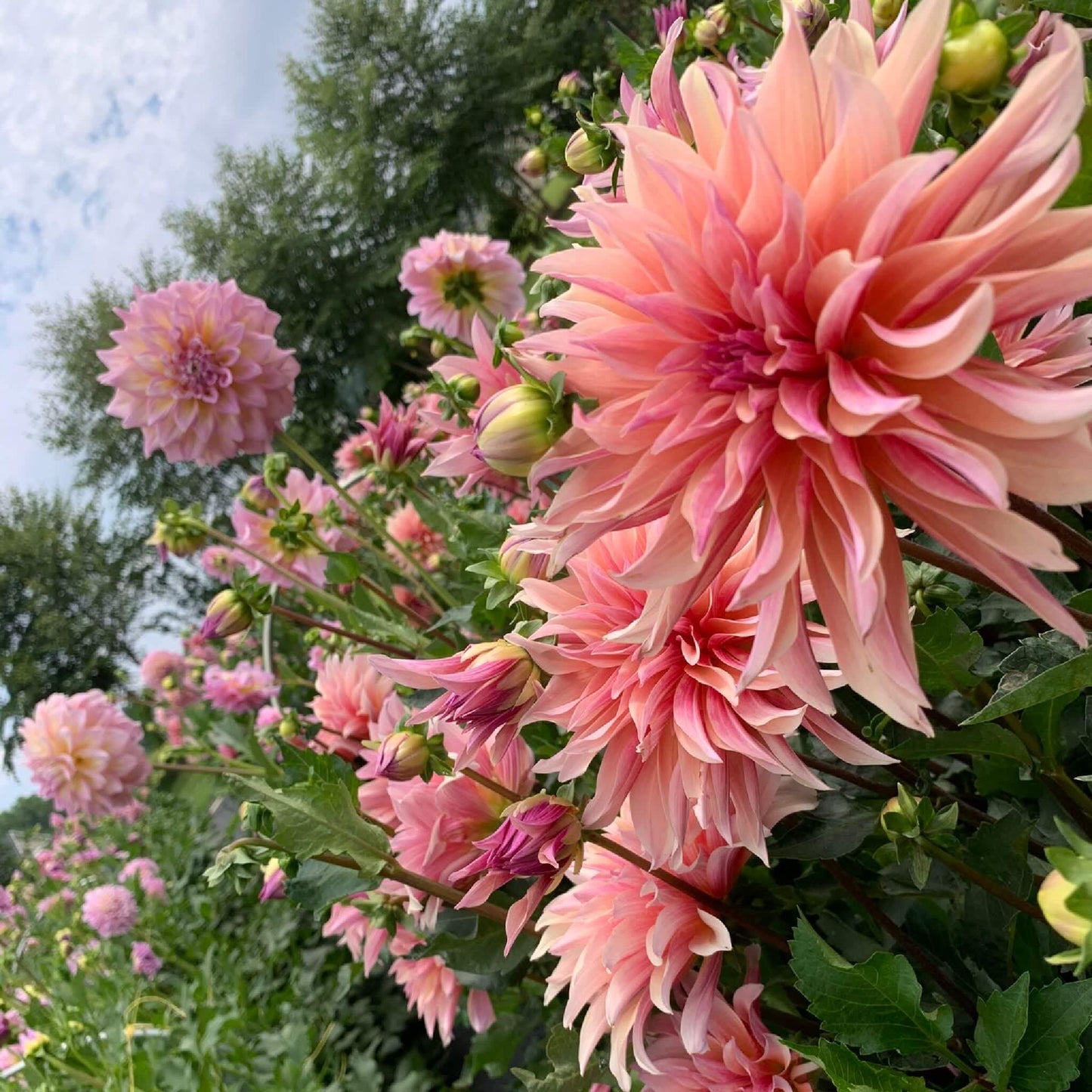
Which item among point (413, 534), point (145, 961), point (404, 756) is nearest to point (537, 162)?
point (413, 534)

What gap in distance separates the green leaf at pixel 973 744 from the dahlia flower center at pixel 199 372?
2.41ft

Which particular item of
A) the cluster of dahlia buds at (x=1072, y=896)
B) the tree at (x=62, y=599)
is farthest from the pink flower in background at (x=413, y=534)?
the tree at (x=62, y=599)

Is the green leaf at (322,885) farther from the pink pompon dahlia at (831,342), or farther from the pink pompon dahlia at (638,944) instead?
the pink pompon dahlia at (831,342)

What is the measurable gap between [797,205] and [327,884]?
0.50m

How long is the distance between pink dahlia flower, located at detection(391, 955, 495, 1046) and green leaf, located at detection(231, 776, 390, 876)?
0.22 meters

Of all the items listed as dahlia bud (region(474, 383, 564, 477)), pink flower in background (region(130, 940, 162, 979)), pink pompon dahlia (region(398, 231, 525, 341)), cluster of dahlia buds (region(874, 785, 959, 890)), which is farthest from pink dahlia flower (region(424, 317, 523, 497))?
pink flower in background (region(130, 940, 162, 979))

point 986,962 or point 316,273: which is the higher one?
point 316,273

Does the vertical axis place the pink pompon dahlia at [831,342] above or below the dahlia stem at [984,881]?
above

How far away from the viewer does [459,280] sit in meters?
1.21

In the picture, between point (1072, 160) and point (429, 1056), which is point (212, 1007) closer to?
point (429, 1056)

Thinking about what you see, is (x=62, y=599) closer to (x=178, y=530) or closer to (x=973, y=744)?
(x=178, y=530)

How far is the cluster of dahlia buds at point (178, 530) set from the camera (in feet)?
3.13

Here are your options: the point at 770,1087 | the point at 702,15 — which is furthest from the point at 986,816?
the point at 702,15

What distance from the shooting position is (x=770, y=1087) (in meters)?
0.38
